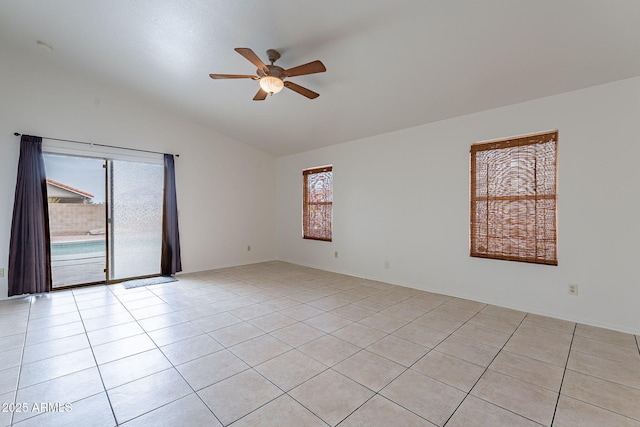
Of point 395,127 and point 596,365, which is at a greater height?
point 395,127

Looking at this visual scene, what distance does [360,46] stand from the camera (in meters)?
2.97

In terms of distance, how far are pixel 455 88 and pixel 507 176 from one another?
1324 mm

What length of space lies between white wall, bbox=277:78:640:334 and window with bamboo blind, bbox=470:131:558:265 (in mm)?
100

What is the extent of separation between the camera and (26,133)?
13.4ft

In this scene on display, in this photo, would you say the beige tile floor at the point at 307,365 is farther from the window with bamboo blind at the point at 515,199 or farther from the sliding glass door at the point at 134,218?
the sliding glass door at the point at 134,218

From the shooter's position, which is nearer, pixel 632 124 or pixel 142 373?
pixel 142 373

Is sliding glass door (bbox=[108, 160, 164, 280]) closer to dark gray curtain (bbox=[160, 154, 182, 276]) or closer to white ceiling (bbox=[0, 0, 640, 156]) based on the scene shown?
dark gray curtain (bbox=[160, 154, 182, 276])

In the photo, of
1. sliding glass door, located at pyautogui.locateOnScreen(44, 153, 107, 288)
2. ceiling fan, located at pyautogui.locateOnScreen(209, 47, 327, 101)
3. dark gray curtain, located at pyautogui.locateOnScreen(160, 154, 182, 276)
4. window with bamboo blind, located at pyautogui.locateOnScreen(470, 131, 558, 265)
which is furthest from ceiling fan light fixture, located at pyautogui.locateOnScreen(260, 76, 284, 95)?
sliding glass door, located at pyautogui.locateOnScreen(44, 153, 107, 288)

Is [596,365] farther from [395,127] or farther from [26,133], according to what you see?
[26,133]

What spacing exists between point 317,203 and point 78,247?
14.8 feet

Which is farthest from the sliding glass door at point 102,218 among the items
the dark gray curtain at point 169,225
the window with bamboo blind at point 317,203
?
the window with bamboo blind at point 317,203

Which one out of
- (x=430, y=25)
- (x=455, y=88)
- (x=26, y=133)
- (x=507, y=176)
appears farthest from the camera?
(x=26, y=133)

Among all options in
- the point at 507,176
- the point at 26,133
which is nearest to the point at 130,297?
the point at 26,133

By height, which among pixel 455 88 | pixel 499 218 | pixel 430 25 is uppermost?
pixel 430 25
